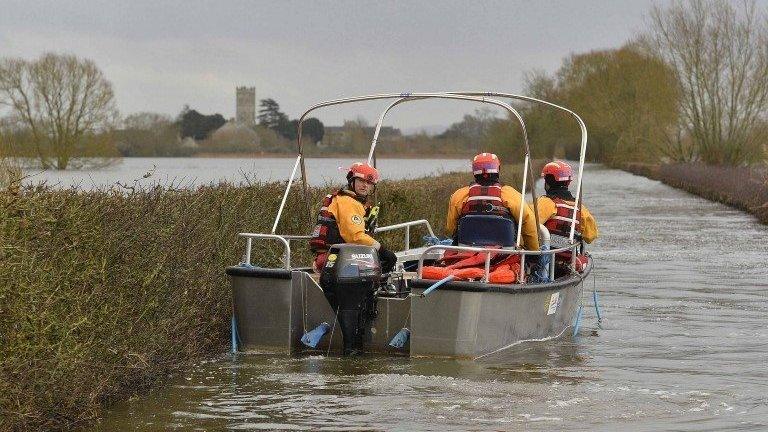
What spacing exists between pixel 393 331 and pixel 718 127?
60.3 m

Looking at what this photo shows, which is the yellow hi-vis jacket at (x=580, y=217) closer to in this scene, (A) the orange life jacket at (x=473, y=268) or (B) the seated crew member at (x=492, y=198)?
(B) the seated crew member at (x=492, y=198)

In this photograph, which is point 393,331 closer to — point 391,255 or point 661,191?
point 391,255

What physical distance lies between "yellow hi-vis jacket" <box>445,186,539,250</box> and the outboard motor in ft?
4.84

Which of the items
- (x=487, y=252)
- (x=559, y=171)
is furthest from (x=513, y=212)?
(x=559, y=171)

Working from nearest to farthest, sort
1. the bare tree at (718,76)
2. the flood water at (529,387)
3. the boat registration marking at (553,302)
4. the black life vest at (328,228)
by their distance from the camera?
the flood water at (529,387)
the black life vest at (328,228)
the boat registration marking at (553,302)
the bare tree at (718,76)

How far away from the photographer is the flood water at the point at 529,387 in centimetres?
934

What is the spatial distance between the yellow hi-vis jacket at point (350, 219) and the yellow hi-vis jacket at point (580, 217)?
10.5ft

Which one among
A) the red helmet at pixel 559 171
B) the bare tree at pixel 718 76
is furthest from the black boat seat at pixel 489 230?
the bare tree at pixel 718 76

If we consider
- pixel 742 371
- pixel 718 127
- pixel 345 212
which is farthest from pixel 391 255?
pixel 718 127

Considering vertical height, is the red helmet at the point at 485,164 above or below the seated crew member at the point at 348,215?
above

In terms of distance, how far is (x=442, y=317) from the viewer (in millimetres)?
11289

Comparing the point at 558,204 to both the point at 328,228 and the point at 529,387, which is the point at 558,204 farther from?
the point at 529,387

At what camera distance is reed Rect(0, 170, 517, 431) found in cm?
771

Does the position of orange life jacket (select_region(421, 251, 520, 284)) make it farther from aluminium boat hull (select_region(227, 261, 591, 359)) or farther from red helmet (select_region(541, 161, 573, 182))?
red helmet (select_region(541, 161, 573, 182))
